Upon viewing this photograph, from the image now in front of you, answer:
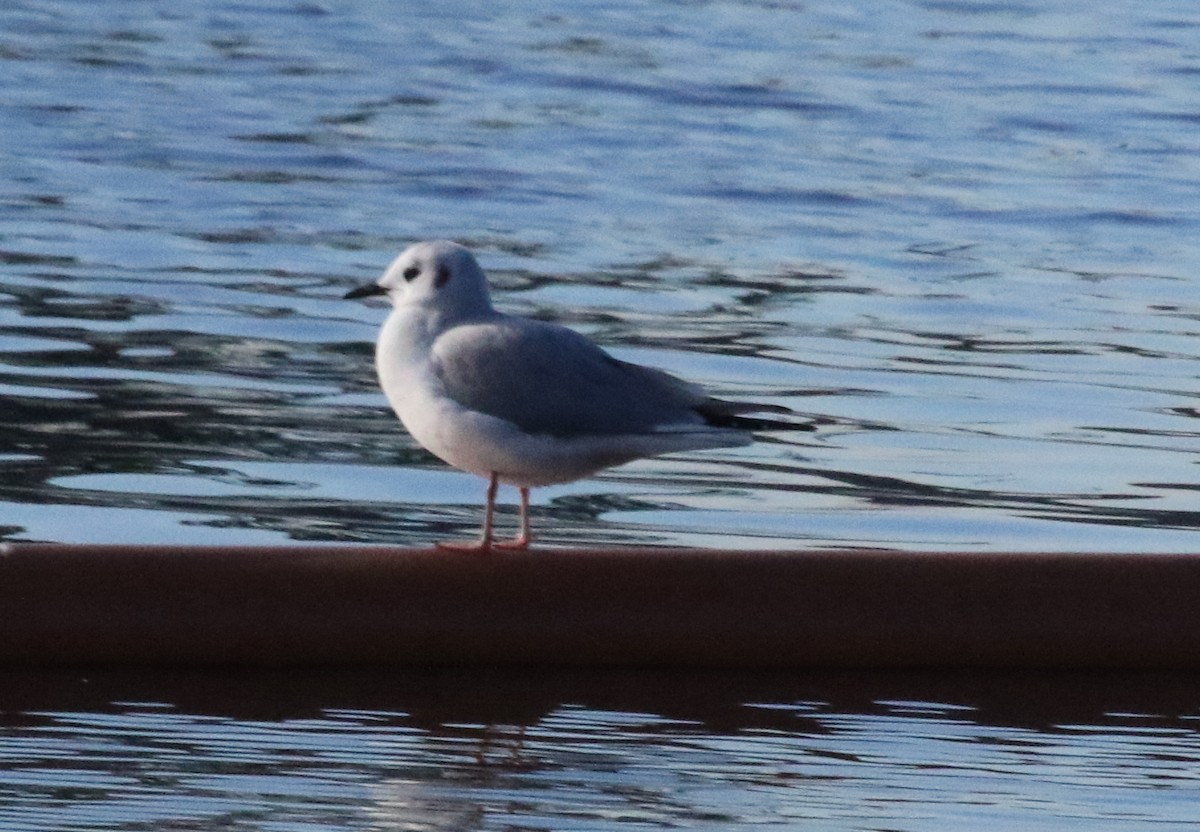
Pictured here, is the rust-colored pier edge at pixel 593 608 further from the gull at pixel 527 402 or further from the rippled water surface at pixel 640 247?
the rippled water surface at pixel 640 247

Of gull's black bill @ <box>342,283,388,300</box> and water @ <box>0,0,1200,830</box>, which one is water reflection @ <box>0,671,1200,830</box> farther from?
gull's black bill @ <box>342,283,388,300</box>

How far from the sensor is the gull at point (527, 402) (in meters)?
3.52

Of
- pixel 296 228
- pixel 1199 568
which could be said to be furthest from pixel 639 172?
pixel 1199 568

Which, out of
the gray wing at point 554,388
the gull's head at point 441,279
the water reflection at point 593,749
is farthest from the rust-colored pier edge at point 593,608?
the gull's head at point 441,279

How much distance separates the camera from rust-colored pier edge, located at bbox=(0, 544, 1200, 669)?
139 inches

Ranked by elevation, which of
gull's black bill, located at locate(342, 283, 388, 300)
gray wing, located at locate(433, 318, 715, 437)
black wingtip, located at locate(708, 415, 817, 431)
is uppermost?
gull's black bill, located at locate(342, 283, 388, 300)

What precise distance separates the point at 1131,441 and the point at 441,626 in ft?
8.27

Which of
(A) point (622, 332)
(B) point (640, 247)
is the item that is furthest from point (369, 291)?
(B) point (640, 247)

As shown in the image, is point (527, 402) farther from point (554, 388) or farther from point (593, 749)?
point (593, 749)

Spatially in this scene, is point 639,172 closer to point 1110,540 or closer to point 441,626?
point 1110,540

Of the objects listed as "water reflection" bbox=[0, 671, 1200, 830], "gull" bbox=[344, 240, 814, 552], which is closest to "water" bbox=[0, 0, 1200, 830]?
"water reflection" bbox=[0, 671, 1200, 830]

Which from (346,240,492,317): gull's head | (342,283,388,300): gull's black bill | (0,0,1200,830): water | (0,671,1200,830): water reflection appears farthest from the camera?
(342,283,388,300): gull's black bill

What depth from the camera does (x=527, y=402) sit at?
Answer: 3.54 meters

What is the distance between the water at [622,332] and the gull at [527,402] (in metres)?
0.32
